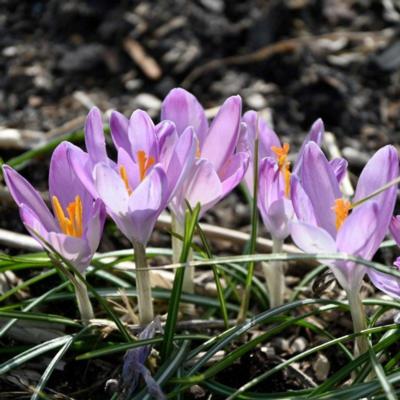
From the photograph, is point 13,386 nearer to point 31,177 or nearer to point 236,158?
point 236,158

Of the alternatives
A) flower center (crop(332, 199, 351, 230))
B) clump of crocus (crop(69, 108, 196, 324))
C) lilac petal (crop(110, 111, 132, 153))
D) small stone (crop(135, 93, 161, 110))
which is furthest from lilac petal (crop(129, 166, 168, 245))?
small stone (crop(135, 93, 161, 110))

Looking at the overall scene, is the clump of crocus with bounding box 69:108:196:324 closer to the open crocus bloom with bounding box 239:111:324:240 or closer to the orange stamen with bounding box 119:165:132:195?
the orange stamen with bounding box 119:165:132:195

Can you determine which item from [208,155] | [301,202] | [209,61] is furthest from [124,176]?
[209,61]

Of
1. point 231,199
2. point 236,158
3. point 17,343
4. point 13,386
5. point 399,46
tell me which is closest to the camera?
point 236,158

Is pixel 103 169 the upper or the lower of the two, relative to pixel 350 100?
upper

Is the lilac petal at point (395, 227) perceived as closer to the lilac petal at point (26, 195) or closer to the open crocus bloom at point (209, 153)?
the open crocus bloom at point (209, 153)

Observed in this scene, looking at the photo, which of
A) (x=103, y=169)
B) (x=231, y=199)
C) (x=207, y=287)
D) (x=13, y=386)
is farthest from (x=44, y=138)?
(x=103, y=169)

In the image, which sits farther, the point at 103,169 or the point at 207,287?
the point at 207,287
